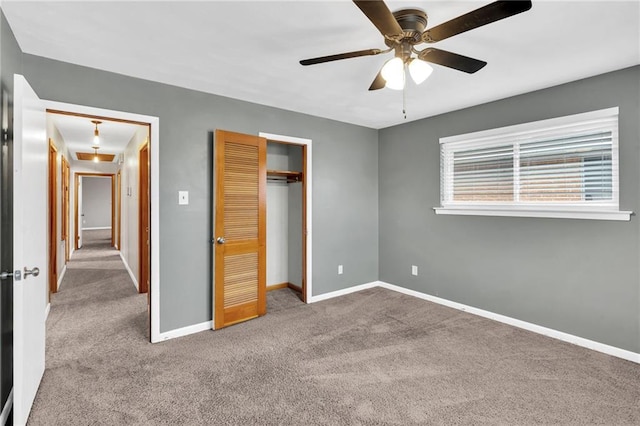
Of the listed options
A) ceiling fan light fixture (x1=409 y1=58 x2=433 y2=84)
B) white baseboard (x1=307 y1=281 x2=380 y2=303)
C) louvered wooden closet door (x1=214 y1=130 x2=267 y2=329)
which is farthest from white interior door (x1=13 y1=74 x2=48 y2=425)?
white baseboard (x1=307 y1=281 x2=380 y2=303)

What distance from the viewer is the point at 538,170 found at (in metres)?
3.27

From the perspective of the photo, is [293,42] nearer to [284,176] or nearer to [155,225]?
[155,225]

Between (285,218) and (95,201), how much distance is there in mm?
11876

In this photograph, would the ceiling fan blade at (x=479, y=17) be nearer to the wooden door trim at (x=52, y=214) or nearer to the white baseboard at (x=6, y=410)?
the white baseboard at (x=6, y=410)

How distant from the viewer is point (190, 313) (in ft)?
10.6

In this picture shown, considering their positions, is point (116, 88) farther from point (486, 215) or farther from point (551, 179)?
point (551, 179)

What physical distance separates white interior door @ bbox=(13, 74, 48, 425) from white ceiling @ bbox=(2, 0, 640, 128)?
1.77 ft

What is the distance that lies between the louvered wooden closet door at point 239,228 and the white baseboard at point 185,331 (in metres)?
0.14

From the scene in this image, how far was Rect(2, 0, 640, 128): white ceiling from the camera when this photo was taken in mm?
1901

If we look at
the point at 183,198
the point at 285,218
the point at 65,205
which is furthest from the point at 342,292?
the point at 65,205

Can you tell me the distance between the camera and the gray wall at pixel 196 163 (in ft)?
8.91

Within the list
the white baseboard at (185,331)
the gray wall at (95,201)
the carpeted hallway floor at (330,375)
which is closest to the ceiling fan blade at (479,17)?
the carpeted hallway floor at (330,375)

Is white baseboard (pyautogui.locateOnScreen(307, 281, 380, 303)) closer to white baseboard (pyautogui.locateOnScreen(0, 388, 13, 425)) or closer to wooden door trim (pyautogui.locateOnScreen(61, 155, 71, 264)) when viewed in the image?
white baseboard (pyautogui.locateOnScreen(0, 388, 13, 425))

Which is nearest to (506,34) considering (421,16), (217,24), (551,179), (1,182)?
(421,16)
